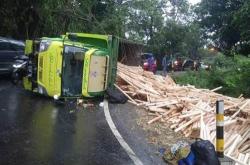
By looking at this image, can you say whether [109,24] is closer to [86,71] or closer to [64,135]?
[86,71]

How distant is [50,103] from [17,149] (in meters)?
5.38

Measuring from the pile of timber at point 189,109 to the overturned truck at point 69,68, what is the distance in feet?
3.73

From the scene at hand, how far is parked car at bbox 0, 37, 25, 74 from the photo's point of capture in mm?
17594

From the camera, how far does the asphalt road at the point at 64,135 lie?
7211 mm

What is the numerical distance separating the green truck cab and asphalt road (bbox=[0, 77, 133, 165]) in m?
0.58

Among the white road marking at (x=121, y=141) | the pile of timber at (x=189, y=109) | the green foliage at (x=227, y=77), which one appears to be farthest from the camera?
the green foliage at (x=227, y=77)

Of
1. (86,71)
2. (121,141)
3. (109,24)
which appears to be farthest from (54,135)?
(109,24)

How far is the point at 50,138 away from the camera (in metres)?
8.48

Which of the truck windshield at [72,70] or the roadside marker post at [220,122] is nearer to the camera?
the roadside marker post at [220,122]

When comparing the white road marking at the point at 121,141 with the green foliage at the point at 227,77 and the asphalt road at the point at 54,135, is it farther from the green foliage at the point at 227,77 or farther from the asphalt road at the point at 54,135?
the green foliage at the point at 227,77

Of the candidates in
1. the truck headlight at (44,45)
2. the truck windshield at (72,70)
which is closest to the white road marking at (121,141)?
the truck windshield at (72,70)

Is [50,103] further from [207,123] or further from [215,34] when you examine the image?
[215,34]

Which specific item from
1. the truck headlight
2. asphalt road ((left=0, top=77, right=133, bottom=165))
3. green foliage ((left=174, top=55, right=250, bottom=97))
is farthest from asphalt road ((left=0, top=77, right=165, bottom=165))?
green foliage ((left=174, top=55, right=250, bottom=97))

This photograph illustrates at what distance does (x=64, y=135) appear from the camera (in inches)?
349
